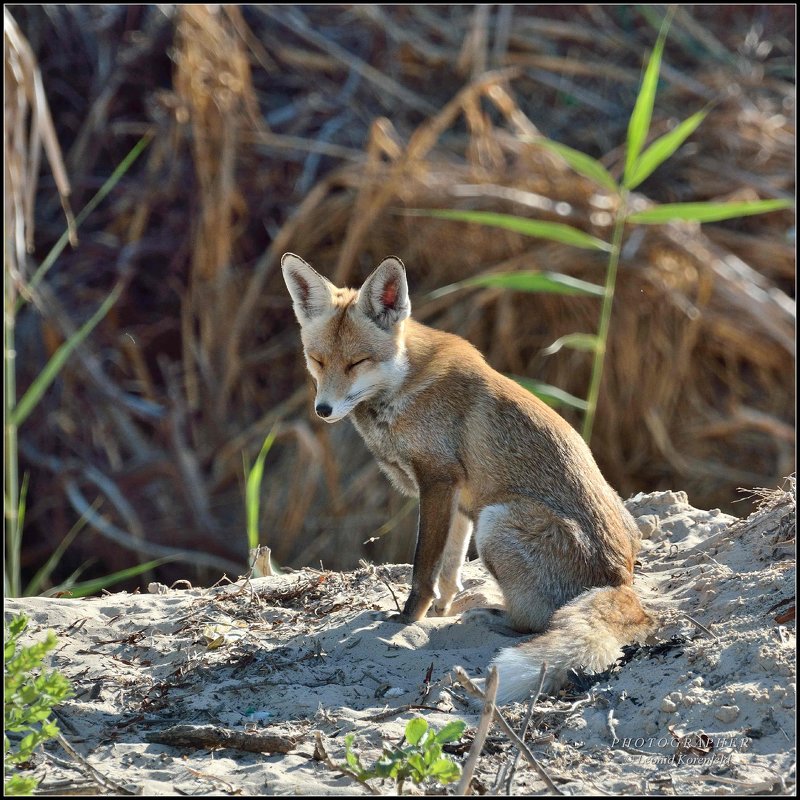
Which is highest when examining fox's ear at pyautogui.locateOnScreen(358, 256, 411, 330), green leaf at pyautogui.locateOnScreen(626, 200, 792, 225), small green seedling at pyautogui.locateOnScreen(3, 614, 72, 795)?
green leaf at pyautogui.locateOnScreen(626, 200, 792, 225)

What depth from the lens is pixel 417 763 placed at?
2803 millimetres

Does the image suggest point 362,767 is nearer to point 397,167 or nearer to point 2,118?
point 2,118

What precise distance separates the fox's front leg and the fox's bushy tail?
0.75 m

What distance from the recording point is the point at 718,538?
4.75 m

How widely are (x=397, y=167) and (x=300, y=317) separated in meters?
4.11

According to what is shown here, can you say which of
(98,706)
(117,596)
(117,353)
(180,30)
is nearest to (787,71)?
(180,30)

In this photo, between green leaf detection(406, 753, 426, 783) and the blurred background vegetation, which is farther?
the blurred background vegetation

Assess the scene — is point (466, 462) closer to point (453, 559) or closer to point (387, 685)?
point (453, 559)

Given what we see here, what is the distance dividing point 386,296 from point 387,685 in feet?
6.14

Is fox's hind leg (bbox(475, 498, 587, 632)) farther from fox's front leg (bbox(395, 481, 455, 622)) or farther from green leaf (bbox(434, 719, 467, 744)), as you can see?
green leaf (bbox(434, 719, 467, 744))

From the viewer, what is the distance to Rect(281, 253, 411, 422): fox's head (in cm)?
470

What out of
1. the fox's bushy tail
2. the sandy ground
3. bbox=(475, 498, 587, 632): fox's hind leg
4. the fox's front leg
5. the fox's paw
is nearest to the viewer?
the sandy ground

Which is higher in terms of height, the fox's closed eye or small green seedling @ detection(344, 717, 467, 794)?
the fox's closed eye

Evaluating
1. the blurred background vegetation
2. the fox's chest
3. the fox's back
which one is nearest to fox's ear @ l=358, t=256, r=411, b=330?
the fox's back
